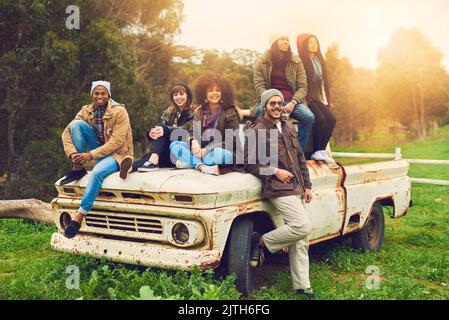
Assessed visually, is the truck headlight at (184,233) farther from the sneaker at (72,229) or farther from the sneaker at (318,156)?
the sneaker at (318,156)

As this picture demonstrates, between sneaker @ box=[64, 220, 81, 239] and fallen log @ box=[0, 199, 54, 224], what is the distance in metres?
4.20

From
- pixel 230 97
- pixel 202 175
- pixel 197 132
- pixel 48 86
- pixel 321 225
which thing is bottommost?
pixel 321 225

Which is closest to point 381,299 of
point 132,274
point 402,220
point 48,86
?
point 132,274

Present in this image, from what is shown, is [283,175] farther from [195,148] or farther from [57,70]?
[57,70]

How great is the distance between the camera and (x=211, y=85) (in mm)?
5531

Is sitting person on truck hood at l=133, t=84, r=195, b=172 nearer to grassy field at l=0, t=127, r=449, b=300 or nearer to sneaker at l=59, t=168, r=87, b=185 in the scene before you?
sneaker at l=59, t=168, r=87, b=185

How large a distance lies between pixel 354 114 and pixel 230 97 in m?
41.4

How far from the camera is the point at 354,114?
149ft

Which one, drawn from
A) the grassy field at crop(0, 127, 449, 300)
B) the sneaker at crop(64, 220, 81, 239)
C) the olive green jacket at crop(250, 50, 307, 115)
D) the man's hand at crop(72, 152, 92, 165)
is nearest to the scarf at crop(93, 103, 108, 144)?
the man's hand at crop(72, 152, 92, 165)

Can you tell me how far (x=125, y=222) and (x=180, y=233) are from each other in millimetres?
653

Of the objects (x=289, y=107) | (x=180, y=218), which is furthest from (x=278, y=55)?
(x=180, y=218)

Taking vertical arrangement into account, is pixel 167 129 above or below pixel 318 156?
above

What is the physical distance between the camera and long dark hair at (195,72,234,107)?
5547 mm
